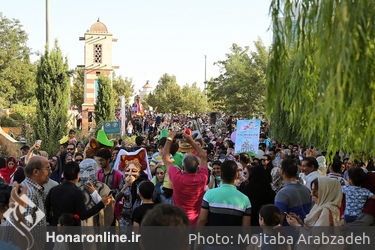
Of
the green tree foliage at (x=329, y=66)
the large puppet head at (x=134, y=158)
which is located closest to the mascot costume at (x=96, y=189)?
the large puppet head at (x=134, y=158)

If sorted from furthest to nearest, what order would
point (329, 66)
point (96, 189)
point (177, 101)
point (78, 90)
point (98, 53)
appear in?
1. point (177, 101)
2. point (78, 90)
3. point (98, 53)
4. point (96, 189)
5. point (329, 66)

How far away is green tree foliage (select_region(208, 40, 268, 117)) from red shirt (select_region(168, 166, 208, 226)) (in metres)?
27.3

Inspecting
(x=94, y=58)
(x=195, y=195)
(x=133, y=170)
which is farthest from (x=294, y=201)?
(x=94, y=58)

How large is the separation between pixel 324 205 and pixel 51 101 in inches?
612

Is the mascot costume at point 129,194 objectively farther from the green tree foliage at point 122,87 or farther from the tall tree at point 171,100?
the tall tree at point 171,100

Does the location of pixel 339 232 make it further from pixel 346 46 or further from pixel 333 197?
pixel 346 46

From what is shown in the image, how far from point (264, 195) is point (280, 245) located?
1.45 m

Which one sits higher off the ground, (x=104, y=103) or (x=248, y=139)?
(x=104, y=103)

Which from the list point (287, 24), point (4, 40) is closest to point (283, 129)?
point (287, 24)

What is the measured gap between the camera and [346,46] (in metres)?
3.94

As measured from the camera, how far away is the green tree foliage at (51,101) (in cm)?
1886

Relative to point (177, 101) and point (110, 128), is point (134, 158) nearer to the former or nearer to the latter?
point (110, 128)

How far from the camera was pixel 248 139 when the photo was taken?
12648 millimetres

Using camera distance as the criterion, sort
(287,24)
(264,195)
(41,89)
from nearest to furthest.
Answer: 1. (287,24)
2. (264,195)
3. (41,89)
